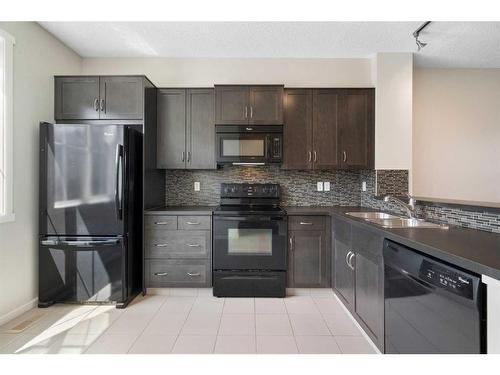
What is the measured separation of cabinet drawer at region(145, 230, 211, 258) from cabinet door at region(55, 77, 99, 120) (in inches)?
54.7

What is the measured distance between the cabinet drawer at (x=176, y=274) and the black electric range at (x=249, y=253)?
131 millimetres

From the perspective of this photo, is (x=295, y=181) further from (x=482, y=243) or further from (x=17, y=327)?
(x=17, y=327)

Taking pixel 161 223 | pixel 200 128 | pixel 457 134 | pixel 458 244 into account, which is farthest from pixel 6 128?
pixel 457 134

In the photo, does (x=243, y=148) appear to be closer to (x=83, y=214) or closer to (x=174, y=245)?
(x=174, y=245)

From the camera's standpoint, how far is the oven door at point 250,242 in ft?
9.13

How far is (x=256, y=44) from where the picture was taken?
2.95 meters

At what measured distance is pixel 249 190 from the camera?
10.9 feet

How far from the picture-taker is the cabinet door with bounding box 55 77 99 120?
2.82 metres

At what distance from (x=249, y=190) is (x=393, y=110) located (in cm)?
186

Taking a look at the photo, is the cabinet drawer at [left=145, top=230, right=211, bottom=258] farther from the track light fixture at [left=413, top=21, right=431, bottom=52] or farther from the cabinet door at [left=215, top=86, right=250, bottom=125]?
the track light fixture at [left=413, top=21, right=431, bottom=52]

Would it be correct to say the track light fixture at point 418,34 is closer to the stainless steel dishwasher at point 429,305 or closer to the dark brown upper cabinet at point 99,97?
the stainless steel dishwasher at point 429,305

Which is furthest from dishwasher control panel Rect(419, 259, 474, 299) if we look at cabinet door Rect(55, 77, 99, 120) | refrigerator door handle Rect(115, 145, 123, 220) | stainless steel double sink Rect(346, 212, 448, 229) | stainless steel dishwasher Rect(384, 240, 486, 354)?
cabinet door Rect(55, 77, 99, 120)
